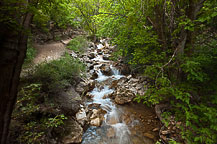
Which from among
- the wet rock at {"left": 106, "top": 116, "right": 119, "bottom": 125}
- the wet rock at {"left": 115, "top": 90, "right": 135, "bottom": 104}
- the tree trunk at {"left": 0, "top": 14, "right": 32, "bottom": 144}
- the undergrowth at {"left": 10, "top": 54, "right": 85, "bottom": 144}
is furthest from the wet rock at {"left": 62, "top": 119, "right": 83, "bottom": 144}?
the wet rock at {"left": 115, "top": 90, "right": 135, "bottom": 104}

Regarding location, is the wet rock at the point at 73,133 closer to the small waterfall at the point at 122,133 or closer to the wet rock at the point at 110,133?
the wet rock at the point at 110,133

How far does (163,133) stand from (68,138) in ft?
9.80

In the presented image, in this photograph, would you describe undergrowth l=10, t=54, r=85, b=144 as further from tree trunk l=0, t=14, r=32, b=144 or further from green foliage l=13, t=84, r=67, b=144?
tree trunk l=0, t=14, r=32, b=144

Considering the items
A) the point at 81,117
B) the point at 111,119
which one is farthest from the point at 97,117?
the point at 81,117

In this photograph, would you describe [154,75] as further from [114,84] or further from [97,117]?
[114,84]

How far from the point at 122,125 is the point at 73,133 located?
6.37 feet

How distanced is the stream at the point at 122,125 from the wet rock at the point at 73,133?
14.8 inches

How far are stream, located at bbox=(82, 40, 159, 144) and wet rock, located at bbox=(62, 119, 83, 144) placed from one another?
0.38m

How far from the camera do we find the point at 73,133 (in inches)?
121

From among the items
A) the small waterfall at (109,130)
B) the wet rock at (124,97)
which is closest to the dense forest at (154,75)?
the small waterfall at (109,130)

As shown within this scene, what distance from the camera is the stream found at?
3.46 meters

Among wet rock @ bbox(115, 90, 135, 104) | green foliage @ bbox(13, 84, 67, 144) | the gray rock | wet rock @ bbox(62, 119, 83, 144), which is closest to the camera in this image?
green foliage @ bbox(13, 84, 67, 144)

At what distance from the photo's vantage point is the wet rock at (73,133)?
2.88m

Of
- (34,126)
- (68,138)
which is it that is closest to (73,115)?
(68,138)
